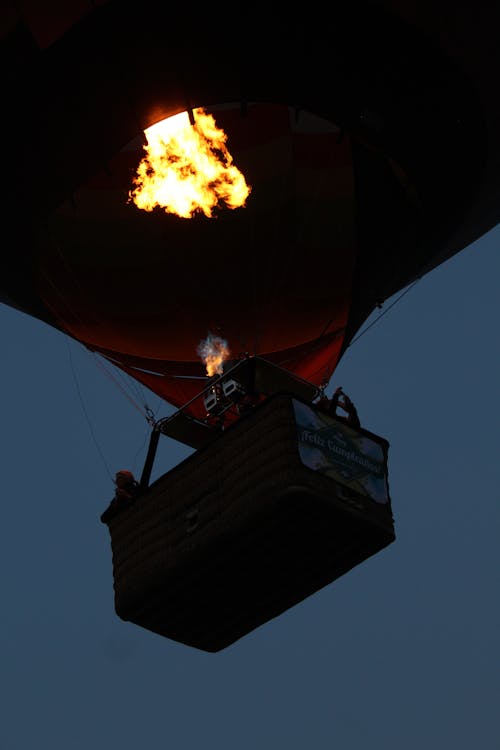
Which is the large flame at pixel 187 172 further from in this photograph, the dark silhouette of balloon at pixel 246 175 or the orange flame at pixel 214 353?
the orange flame at pixel 214 353

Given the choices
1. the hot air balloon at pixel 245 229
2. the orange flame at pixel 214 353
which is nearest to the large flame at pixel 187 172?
the hot air balloon at pixel 245 229

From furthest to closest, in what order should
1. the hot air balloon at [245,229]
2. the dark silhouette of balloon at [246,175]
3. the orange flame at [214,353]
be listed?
1. the orange flame at [214,353]
2. the dark silhouette of balloon at [246,175]
3. the hot air balloon at [245,229]

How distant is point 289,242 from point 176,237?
3.43ft

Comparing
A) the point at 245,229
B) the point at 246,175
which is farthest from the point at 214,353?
the point at 246,175

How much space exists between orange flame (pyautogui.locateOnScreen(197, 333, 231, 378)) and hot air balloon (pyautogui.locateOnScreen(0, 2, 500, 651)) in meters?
0.08

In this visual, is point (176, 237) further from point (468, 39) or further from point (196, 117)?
point (468, 39)

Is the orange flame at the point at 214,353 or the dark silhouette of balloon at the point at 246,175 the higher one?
the dark silhouette of balloon at the point at 246,175

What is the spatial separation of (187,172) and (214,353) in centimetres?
169

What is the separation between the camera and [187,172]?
17797 millimetres

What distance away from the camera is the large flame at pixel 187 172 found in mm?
17484

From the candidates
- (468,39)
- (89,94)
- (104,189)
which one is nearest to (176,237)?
(104,189)

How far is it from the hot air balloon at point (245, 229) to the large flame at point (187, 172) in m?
0.11

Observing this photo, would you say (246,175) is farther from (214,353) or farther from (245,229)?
(214,353)

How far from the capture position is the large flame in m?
17.5
